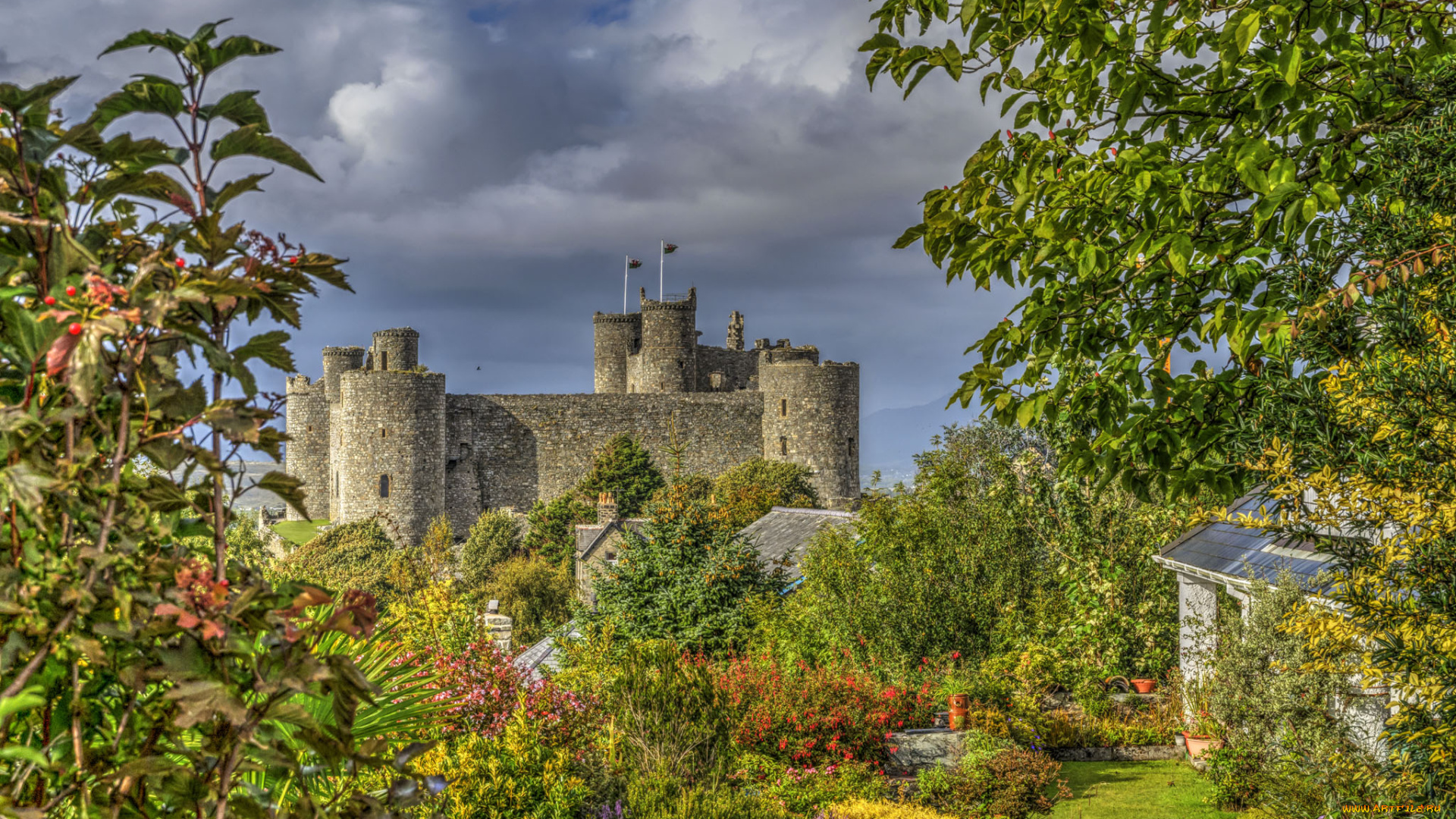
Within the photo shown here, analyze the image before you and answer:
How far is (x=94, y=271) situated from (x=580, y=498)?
34.3 m

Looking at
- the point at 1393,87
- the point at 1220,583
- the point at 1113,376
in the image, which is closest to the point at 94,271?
the point at 1113,376

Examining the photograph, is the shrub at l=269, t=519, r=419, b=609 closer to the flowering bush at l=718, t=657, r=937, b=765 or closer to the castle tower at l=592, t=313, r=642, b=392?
the castle tower at l=592, t=313, r=642, b=392

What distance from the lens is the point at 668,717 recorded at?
7152 mm

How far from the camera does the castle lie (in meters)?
34.9

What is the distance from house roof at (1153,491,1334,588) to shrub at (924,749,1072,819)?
2317 mm

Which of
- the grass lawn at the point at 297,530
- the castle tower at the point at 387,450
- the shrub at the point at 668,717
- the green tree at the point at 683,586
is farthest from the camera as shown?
the grass lawn at the point at 297,530

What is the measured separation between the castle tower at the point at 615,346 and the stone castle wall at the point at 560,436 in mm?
3783

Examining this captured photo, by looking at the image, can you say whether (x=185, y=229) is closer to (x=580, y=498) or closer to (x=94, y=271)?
(x=94, y=271)

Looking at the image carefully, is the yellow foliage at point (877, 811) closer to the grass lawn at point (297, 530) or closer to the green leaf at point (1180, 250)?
the green leaf at point (1180, 250)

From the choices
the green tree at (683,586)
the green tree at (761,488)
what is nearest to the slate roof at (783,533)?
the green tree at (683,586)

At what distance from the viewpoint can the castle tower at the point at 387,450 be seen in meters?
34.6

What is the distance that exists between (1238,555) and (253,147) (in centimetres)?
950

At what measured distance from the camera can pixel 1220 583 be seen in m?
9.41

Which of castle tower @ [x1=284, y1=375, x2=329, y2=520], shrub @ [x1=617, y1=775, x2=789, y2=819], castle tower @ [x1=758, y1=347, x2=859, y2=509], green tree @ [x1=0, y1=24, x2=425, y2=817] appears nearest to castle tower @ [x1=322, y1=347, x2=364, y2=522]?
castle tower @ [x1=284, y1=375, x2=329, y2=520]
